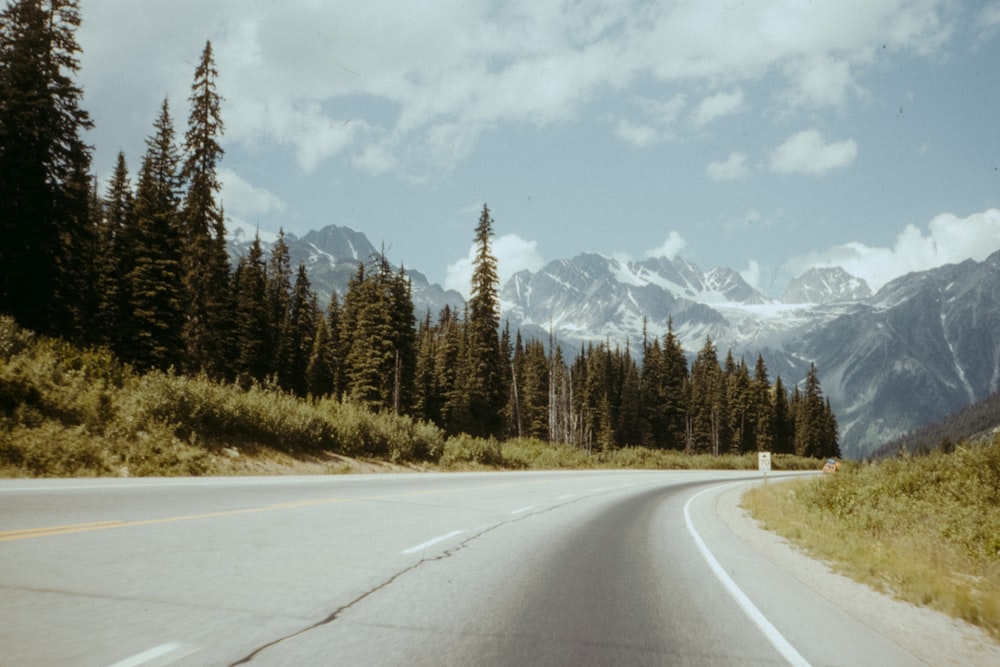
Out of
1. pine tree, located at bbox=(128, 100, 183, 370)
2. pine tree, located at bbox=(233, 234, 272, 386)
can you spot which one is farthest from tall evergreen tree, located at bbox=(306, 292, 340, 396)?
pine tree, located at bbox=(128, 100, 183, 370)

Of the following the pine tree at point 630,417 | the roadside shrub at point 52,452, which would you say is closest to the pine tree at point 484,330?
the roadside shrub at point 52,452

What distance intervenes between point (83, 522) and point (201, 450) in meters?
11.2

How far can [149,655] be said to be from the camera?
143 inches

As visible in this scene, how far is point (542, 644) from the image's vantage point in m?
4.62

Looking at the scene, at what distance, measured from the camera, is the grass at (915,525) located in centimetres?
791

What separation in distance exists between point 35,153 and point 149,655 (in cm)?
3166

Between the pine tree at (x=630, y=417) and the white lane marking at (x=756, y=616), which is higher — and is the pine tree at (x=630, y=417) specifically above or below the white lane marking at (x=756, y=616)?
above

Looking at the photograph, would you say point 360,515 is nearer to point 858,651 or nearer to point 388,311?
point 858,651

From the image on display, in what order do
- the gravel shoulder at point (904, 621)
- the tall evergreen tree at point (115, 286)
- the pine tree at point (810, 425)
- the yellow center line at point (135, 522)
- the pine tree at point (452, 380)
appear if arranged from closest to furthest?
the gravel shoulder at point (904, 621) < the yellow center line at point (135, 522) < the tall evergreen tree at point (115, 286) < the pine tree at point (452, 380) < the pine tree at point (810, 425)

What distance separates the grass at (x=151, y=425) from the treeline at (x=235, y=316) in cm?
284

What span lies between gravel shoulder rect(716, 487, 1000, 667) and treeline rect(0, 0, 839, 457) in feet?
66.0

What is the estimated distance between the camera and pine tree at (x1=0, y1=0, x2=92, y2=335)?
26656 mm

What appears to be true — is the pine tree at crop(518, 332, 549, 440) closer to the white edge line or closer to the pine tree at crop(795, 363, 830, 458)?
the pine tree at crop(795, 363, 830, 458)

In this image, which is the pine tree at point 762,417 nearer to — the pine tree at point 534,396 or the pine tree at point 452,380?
the pine tree at point 534,396
